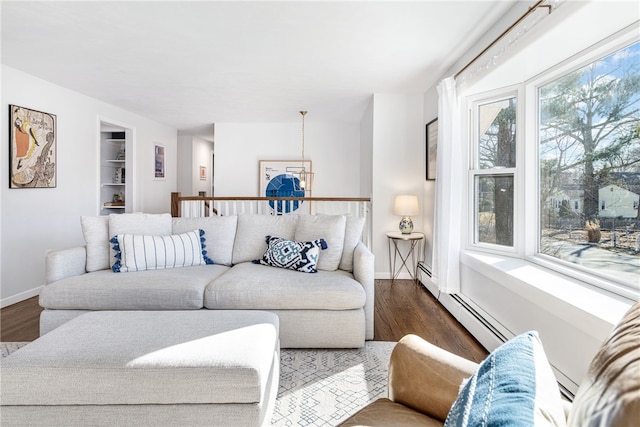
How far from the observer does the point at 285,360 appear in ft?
7.73

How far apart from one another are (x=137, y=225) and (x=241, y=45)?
179 centimetres

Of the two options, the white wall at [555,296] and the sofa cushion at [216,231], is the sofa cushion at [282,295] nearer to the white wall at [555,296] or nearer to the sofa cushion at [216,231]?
the sofa cushion at [216,231]

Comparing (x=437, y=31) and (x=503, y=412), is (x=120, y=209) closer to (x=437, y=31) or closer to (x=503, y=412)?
(x=437, y=31)

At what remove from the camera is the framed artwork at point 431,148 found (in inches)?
159

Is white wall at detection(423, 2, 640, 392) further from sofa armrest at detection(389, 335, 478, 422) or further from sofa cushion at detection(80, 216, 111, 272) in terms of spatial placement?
sofa cushion at detection(80, 216, 111, 272)

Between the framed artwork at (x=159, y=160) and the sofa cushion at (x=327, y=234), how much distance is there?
14.8 ft

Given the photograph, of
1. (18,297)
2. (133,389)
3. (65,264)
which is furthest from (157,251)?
(18,297)

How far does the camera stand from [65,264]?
106 inches

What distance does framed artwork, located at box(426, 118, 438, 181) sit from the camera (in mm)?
4043

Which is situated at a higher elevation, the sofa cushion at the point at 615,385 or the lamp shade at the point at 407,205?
the lamp shade at the point at 407,205

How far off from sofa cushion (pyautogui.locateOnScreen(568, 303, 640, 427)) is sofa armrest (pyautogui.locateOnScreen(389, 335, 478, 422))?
1.56ft

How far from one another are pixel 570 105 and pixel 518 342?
7.22 ft

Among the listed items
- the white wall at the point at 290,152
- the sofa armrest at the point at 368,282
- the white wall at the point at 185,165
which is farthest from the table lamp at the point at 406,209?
the white wall at the point at 185,165

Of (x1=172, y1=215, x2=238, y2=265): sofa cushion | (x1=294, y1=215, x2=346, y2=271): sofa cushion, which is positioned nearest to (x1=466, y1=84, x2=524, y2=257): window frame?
(x1=294, y1=215, x2=346, y2=271): sofa cushion
